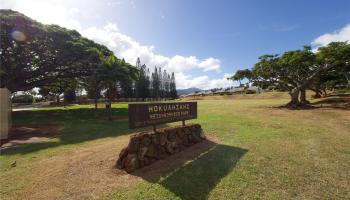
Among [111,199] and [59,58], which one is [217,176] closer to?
[111,199]

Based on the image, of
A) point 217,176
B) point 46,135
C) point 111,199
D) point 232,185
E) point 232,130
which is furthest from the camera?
point 46,135

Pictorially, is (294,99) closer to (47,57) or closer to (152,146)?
(152,146)

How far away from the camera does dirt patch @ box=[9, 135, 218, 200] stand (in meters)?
5.74

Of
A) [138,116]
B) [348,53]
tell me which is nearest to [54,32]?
[138,116]

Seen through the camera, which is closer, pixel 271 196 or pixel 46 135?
pixel 271 196

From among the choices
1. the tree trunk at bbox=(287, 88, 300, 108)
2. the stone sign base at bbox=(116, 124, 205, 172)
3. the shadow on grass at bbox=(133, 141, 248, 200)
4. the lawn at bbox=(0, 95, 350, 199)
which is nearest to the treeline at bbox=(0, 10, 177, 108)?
the lawn at bbox=(0, 95, 350, 199)

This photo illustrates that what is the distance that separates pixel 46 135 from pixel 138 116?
876 cm

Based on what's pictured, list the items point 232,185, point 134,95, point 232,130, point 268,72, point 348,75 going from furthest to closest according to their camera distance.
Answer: point 134,95 → point 268,72 → point 348,75 → point 232,130 → point 232,185

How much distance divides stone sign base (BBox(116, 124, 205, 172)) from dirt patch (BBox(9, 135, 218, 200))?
0.23 m

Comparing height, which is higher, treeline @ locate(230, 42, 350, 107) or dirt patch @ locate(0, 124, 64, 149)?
treeline @ locate(230, 42, 350, 107)

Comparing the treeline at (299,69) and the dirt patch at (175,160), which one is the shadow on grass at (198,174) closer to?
the dirt patch at (175,160)

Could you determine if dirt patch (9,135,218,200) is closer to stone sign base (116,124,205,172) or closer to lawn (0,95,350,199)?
lawn (0,95,350,199)

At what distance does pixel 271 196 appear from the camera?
18.4 feet

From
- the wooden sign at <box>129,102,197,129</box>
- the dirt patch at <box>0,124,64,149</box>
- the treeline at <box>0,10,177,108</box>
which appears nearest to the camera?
the wooden sign at <box>129,102,197,129</box>
